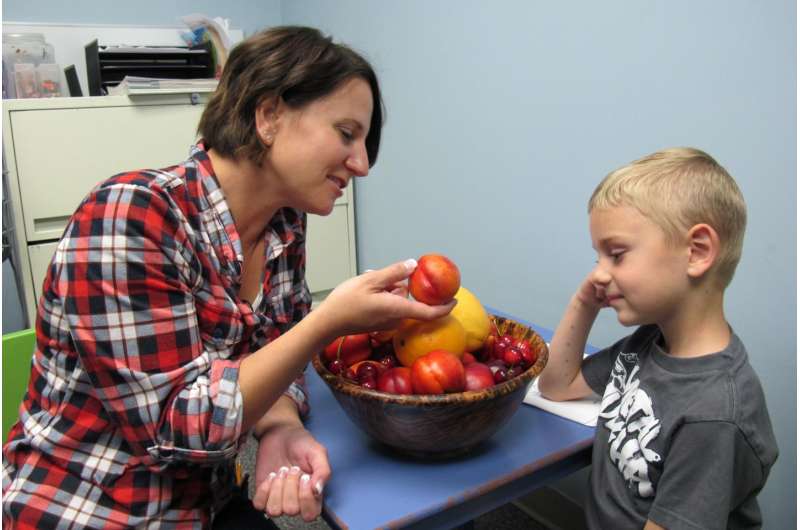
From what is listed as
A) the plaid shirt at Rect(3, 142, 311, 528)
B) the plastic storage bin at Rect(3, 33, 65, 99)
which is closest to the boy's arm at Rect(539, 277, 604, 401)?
the plaid shirt at Rect(3, 142, 311, 528)

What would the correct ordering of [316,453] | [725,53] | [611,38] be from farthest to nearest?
[611,38] < [725,53] < [316,453]

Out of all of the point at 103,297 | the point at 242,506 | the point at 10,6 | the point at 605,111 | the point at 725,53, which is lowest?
the point at 242,506

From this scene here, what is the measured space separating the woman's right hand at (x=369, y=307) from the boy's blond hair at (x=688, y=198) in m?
0.29

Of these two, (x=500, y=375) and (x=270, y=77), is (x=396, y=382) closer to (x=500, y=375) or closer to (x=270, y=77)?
(x=500, y=375)

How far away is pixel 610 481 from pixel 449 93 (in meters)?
1.32

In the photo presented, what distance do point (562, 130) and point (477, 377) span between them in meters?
0.90

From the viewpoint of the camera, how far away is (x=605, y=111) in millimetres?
1490

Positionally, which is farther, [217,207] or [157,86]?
[157,86]

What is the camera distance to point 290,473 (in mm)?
896

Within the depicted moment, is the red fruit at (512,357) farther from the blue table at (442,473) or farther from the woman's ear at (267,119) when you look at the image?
the woman's ear at (267,119)

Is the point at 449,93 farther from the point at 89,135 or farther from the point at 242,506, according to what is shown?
the point at 242,506

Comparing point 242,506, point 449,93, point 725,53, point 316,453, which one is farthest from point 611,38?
point 242,506

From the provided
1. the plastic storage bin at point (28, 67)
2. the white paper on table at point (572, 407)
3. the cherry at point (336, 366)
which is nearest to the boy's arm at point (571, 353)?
the white paper on table at point (572, 407)

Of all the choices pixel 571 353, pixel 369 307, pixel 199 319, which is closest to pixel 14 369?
pixel 199 319
